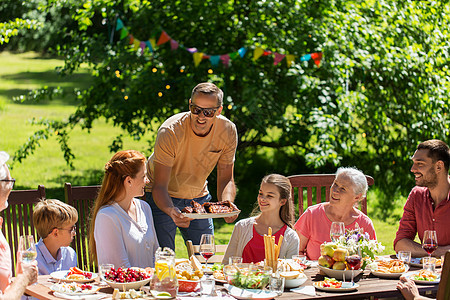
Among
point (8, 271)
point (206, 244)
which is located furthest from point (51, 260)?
point (206, 244)

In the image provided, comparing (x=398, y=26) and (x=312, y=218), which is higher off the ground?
(x=398, y=26)

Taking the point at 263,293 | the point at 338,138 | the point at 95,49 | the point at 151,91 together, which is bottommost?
the point at 263,293

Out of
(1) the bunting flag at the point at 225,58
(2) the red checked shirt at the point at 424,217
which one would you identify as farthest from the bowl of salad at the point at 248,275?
(1) the bunting flag at the point at 225,58

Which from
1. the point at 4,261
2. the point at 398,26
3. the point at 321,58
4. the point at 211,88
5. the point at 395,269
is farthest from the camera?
the point at 398,26

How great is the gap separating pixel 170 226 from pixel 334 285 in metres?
1.69

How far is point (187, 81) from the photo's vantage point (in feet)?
26.7

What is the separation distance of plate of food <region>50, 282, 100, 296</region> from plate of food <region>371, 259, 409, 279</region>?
64.8 inches

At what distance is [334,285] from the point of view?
366 cm

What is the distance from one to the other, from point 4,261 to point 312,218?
7.55 feet

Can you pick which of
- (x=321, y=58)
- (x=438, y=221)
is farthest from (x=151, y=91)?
(x=438, y=221)

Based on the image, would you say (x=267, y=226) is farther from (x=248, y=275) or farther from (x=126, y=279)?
(x=126, y=279)

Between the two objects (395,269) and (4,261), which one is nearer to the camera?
(4,261)

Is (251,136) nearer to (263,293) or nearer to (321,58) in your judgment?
(321,58)

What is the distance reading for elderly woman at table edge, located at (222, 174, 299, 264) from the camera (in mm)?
4414
